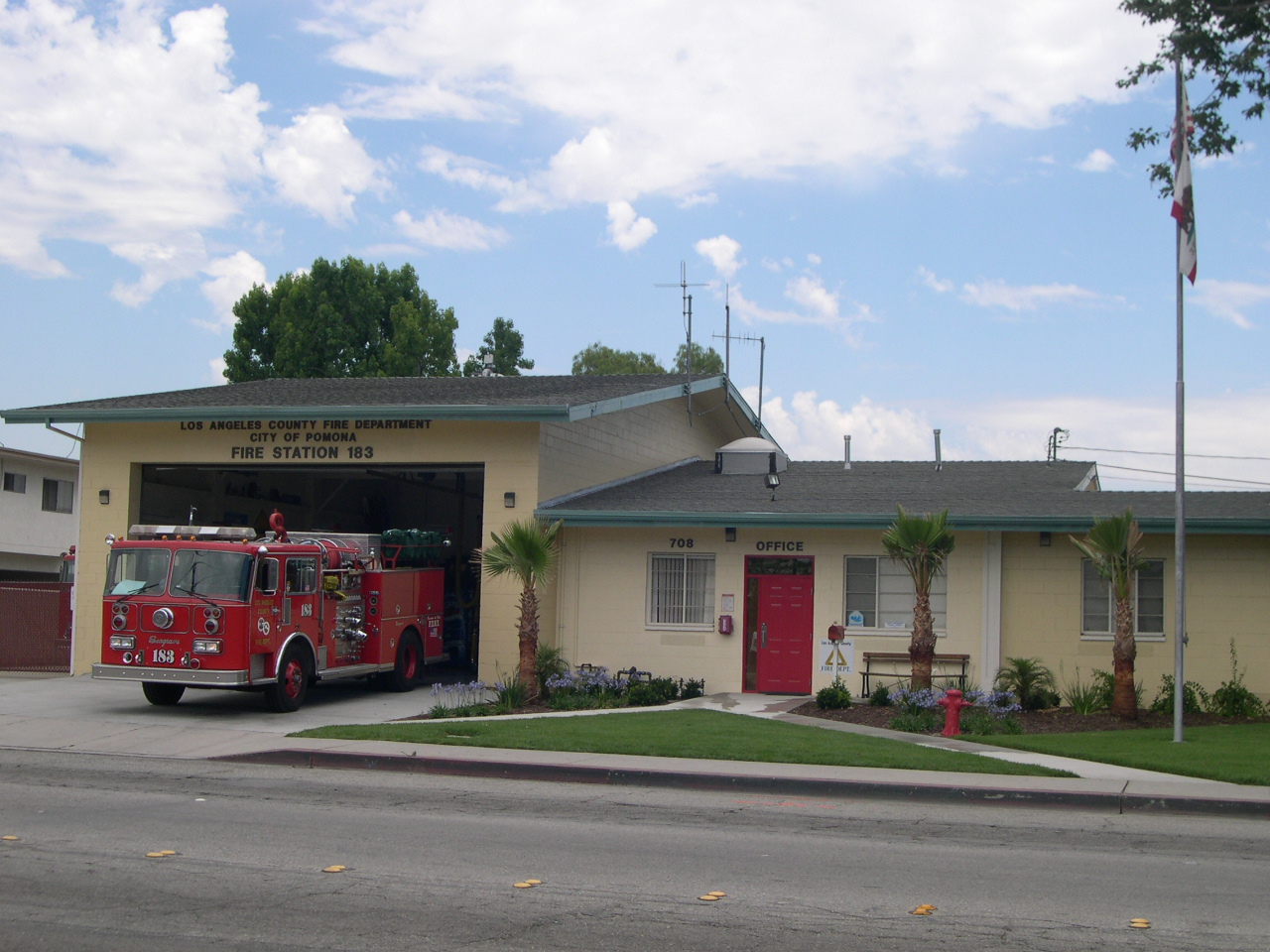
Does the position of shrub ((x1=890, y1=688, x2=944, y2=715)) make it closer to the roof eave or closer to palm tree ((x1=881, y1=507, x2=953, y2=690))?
palm tree ((x1=881, y1=507, x2=953, y2=690))

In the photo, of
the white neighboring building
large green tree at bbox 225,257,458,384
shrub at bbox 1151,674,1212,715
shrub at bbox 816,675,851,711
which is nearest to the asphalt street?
shrub at bbox 816,675,851,711

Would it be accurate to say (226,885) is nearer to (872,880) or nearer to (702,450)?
(872,880)

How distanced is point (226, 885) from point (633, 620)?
47.1 ft

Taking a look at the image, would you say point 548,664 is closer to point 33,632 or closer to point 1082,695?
point 1082,695

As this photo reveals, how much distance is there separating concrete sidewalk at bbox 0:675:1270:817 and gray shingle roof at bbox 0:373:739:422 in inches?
196

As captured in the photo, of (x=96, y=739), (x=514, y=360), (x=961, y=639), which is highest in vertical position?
(x=514, y=360)

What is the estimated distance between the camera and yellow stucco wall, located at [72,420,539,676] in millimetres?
21688

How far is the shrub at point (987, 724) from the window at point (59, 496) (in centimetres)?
3359

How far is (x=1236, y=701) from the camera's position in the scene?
18.8m

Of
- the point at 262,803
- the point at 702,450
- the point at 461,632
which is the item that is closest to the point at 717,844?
the point at 262,803

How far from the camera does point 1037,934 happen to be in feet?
22.9

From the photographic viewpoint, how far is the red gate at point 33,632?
23.9m

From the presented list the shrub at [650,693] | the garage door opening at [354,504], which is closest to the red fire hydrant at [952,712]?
the shrub at [650,693]

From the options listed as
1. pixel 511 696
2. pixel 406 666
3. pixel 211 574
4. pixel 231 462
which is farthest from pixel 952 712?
pixel 231 462
